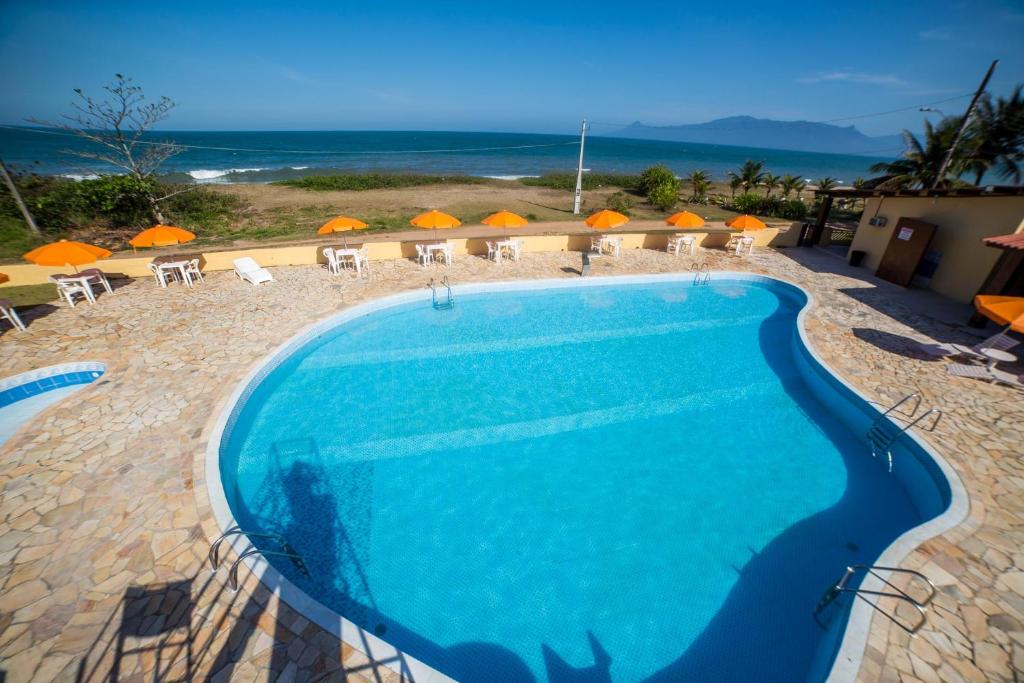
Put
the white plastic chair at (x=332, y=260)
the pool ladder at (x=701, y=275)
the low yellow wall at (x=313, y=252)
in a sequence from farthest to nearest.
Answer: the pool ladder at (x=701, y=275)
the white plastic chair at (x=332, y=260)
the low yellow wall at (x=313, y=252)

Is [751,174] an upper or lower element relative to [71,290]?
upper

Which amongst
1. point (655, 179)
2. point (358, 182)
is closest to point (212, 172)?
point (358, 182)

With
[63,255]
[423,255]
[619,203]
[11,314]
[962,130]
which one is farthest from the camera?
[619,203]

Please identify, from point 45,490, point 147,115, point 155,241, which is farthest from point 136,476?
point 147,115

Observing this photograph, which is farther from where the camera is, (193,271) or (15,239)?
(15,239)

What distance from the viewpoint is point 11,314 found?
9328 millimetres

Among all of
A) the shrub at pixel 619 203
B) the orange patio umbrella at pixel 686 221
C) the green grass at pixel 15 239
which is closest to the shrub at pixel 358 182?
the shrub at pixel 619 203

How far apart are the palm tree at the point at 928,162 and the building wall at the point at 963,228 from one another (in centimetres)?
970

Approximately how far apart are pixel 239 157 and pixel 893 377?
78.8 meters

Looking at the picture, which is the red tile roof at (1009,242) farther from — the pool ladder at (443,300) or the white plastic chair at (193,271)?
the white plastic chair at (193,271)

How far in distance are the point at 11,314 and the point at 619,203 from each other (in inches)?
1062

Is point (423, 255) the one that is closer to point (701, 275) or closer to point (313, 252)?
point (313, 252)

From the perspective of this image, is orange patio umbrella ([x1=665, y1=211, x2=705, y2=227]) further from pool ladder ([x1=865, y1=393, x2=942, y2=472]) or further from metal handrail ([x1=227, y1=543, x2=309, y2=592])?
metal handrail ([x1=227, y1=543, x2=309, y2=592])

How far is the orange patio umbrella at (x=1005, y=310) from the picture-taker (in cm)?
773
